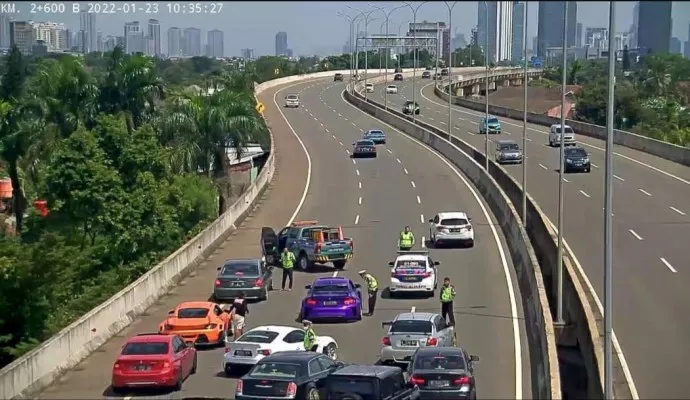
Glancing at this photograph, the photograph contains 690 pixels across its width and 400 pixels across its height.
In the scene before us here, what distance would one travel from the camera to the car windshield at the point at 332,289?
29312 mm

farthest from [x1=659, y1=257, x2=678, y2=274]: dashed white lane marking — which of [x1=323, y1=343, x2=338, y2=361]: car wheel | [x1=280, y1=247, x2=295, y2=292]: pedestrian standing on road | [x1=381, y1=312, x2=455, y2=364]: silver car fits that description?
[x1=323, y1=343, x2=338, y2=361]: car wheel

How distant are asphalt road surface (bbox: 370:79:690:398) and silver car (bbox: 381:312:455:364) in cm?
426

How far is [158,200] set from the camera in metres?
40.7

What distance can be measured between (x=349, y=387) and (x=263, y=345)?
5261mm

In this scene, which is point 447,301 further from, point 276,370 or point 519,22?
point 519,22

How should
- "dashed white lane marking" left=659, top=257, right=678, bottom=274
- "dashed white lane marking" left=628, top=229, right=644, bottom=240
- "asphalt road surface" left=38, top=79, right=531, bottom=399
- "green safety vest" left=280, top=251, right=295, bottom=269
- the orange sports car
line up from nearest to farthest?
1. "asphalt road surface" left=38, top=79, right=531, bottom=399
2. the orange sports car
3. "green safety vest" left=280, top=251, right=295, bottom=269
4. "dashed white lane marking" left=659, top=257, right=678, bottom=274
5. "dashed white lane marking" left=628, top=229, right=644, bottom=240

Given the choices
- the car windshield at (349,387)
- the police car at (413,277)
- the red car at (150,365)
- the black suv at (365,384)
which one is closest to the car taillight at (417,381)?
the black suv at (365,384)

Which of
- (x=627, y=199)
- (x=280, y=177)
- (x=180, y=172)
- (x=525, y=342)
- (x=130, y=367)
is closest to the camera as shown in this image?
(x=130, y=367)

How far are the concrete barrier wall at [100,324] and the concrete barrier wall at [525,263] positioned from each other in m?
10.0

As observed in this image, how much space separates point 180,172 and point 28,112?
768 centimetres

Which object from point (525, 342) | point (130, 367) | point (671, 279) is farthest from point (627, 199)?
point (130, 367)

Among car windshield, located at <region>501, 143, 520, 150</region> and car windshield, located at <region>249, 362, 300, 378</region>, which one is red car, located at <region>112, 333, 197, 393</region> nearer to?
car windshield, located at <region>249, 362, 300, 378</region>

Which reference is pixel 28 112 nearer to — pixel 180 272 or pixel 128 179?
pixel 128 179

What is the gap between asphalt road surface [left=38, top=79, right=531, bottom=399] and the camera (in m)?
23.9
